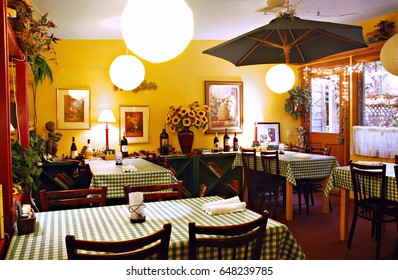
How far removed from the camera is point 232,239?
1620mm

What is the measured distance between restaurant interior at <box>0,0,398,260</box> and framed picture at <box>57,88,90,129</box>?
1 cm

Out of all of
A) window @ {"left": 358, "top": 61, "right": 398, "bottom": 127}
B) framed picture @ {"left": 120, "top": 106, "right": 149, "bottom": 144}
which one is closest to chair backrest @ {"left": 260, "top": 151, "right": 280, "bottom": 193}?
window @ {"left": 358, "top": 61, "right": 398, "bottom": 127}

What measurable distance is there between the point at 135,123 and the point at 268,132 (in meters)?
2.16

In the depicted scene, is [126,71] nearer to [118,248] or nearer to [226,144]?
[226,144]

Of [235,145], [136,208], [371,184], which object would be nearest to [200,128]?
[235,145]

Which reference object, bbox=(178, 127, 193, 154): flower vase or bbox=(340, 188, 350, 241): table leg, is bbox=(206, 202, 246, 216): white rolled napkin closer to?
bbox=(340, 188, 350, 241): table leg

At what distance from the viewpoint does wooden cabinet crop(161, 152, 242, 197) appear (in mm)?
5371

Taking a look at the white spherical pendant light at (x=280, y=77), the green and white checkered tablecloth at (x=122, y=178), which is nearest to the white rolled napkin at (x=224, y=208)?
the green and white checkered tablecloth at (x=122, y=178)

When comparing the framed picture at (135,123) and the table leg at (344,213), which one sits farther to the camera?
the framed picture at (135,123)

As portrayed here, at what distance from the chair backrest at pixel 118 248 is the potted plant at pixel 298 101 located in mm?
5042

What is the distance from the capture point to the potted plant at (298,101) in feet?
20.2

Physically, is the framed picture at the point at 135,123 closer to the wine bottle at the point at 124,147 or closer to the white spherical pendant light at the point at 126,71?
the wine bottle at the point at 124,147

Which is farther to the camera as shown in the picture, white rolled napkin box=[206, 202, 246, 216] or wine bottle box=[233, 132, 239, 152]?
wine bottle box=[233, 132, 239, 152]

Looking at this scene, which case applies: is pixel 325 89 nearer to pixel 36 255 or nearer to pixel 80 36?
pixel 80 36
